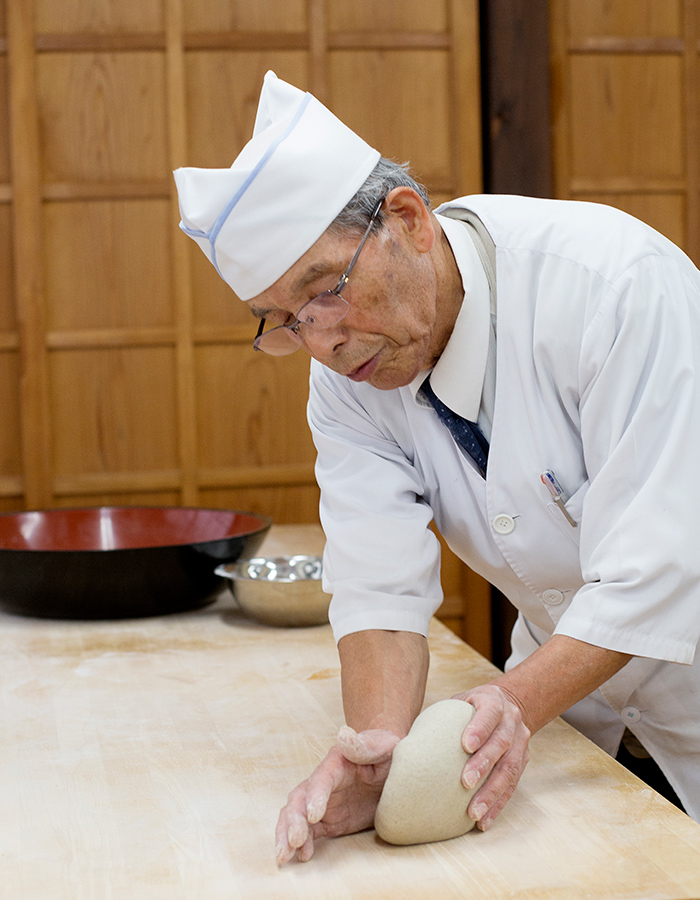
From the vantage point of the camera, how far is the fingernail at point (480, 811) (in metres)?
1.01

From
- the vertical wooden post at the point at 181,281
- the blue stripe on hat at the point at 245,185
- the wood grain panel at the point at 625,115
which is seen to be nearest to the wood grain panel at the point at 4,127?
the vertical wooden post at the point at 181,281

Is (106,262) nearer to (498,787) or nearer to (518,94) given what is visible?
(518,94)

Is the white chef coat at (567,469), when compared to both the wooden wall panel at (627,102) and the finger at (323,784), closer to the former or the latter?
the finger at (323,784)

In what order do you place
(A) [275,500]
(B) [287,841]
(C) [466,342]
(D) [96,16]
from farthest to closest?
(A) [275,500]
(D) [96,16]
(C) [466,342]
(B) [287,841]

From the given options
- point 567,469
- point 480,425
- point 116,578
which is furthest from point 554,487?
point 116,578

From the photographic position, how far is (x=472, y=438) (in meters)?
1.41

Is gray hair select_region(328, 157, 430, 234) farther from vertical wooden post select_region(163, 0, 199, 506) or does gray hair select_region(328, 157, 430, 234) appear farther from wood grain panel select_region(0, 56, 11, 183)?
wood grain panel select_region(0, 56, 11, 183)

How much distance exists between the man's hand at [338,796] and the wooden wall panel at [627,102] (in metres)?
2.72

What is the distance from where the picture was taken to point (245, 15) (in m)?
3.22

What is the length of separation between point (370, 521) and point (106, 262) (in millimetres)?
2126

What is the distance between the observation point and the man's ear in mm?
1248

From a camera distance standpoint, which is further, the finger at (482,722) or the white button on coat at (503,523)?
the white button on coat at (503,523)

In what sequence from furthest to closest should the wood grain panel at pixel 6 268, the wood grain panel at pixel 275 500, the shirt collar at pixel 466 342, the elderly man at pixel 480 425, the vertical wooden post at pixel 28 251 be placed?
the wood grain panel at pixel 275 500 → the wood grain panel at pixel 6 268 → the vertical wooden post at pixel 28 251 → the shirt collar at pixel 466 342 → the elderly man at pixel 480 425

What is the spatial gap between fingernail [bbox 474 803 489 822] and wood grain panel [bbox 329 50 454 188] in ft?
8.51
